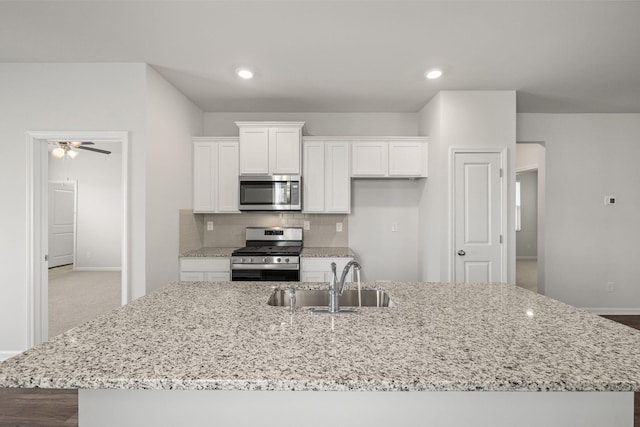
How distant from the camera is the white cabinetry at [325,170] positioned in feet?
13.6

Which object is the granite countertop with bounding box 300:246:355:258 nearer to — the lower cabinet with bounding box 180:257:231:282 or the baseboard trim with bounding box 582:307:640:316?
the lower cabinet with bounding box 180:257:231:282

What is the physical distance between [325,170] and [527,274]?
6017 mm

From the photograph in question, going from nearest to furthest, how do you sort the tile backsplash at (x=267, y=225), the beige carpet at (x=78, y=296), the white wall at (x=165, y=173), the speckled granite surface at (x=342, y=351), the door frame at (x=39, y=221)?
the speckled granite surface at (x=342, y=351), the door frame at (x=39, y=221), the white wall at (x=165, y=173), the beige carpet at (x=78, y=296), the tile backsplash at (x=267, y=225)

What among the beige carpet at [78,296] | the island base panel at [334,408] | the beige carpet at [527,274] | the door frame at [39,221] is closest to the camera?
the island base panel at [334,408]

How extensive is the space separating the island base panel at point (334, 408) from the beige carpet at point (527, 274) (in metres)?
5.40

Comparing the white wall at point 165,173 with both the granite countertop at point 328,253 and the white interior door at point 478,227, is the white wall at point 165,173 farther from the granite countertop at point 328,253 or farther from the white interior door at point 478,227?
the white interior door at point 478,227

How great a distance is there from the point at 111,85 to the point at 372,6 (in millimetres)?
2362

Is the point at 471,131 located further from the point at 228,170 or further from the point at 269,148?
the point at 228,170

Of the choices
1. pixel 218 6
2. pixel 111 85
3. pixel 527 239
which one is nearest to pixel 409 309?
pixel 218 6

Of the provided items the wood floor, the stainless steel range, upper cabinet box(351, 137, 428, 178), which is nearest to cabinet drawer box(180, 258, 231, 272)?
the stainless steel range

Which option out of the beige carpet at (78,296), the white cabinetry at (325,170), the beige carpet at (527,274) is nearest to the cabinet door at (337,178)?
the white cabinetry at (325,170)

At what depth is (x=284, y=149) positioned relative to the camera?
160 inches

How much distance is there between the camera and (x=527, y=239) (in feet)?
32.1

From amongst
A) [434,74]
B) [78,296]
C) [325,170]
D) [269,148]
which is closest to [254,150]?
[269,148]
